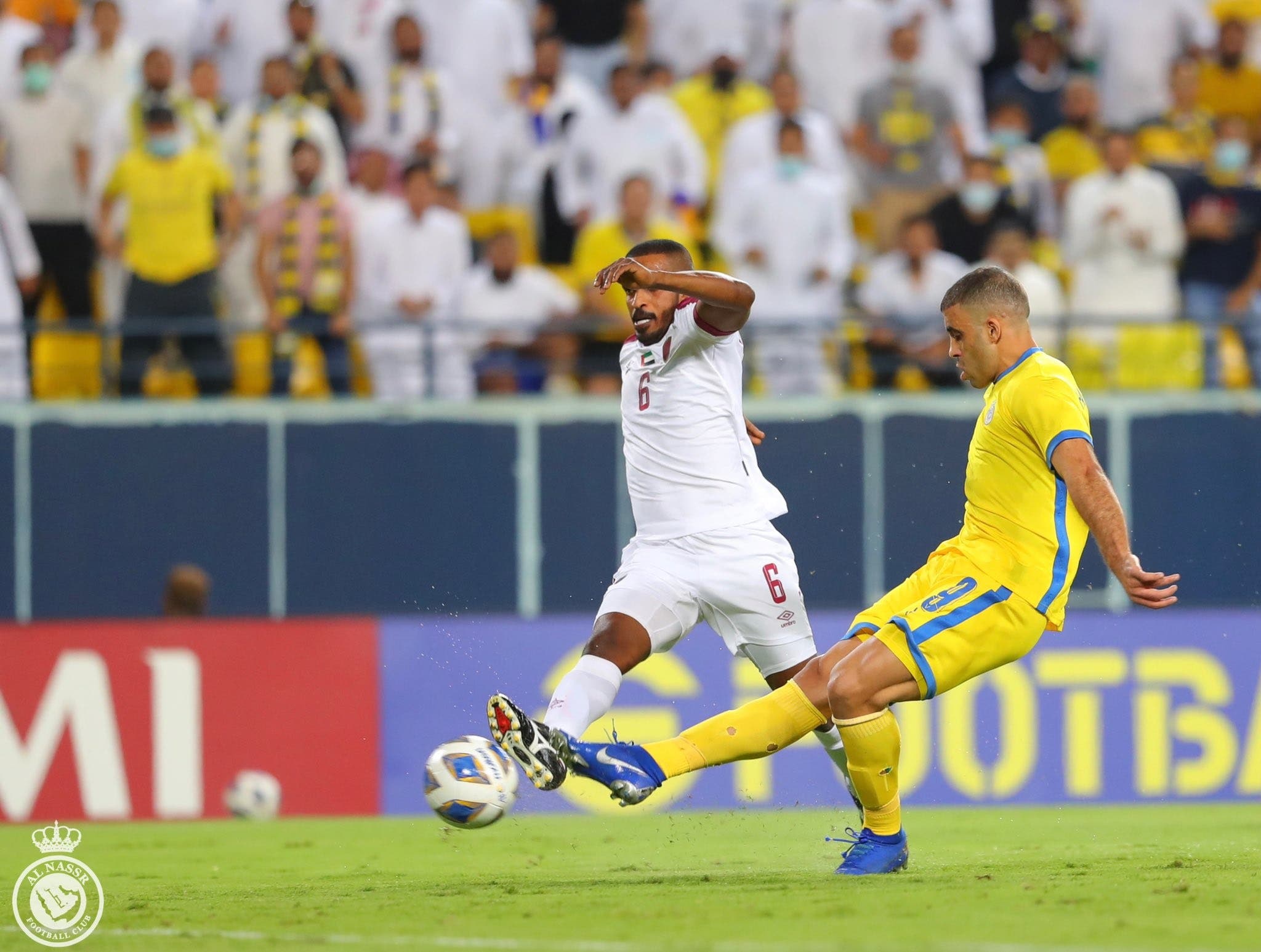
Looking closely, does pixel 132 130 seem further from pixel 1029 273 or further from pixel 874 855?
pixel 874 855

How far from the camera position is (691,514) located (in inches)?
314

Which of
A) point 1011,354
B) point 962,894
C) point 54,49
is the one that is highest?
point 54,49

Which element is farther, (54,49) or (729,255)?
(54,49)

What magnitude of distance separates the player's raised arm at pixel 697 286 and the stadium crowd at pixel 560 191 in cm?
603

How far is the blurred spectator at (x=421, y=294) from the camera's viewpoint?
1423cm

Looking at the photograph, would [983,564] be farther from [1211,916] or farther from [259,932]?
[259,932]

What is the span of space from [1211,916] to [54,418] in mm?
9617

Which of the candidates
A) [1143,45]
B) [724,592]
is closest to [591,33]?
[1143,45]

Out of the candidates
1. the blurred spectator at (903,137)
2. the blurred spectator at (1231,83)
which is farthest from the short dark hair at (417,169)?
the blurred spectator at (1231,83)

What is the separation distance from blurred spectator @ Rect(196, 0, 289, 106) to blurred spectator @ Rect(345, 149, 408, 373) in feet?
5.07

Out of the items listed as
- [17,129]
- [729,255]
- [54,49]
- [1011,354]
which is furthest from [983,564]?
[54,49]

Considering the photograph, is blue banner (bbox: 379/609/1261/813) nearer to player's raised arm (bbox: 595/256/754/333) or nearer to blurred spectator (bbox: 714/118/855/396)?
blurred spectator (bbox: 714/118/855/396)

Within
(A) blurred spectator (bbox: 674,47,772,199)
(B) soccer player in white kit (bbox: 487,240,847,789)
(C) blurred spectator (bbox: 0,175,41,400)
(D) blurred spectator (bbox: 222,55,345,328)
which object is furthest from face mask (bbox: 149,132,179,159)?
(B) soccer player in white kit (bbox: 487,240,847,789)

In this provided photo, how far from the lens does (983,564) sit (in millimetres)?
7176
